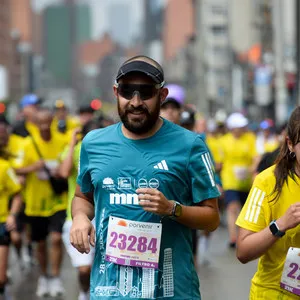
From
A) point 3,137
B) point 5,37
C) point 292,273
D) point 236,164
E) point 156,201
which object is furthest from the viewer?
point 5,37

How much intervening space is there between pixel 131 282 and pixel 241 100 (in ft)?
288

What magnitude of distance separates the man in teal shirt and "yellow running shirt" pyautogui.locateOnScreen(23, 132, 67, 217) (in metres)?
5.88

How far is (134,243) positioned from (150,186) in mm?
285

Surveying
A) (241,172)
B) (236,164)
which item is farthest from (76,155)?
(236,164)

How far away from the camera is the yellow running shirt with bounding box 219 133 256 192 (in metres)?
14.8

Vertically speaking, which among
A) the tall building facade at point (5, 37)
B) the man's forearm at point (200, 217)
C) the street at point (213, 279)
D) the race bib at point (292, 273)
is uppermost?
the tall building facade at point (5, 37)

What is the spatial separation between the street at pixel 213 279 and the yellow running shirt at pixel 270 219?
17.2 feet

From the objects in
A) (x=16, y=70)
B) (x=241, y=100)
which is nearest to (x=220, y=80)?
(x=241, y=100)

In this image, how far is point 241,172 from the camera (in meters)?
14.9

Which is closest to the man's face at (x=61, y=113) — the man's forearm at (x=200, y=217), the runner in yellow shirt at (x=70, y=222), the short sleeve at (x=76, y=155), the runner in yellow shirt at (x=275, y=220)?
the runner in yellow shirt at (x=70, y=222)

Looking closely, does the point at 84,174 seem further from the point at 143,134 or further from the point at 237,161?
the point at 237,161

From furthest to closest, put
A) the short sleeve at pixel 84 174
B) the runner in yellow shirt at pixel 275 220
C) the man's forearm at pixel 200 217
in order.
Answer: the short sleeve at pixel 84 174, the man's forearm at pixel 200 217, the runner in yellow shirt at pixel 275 220

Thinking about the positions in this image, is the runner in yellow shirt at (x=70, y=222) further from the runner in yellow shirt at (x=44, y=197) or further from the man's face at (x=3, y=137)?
the runner in yellow shirt at (x=44, y=197)

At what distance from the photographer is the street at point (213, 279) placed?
10.3 metres
